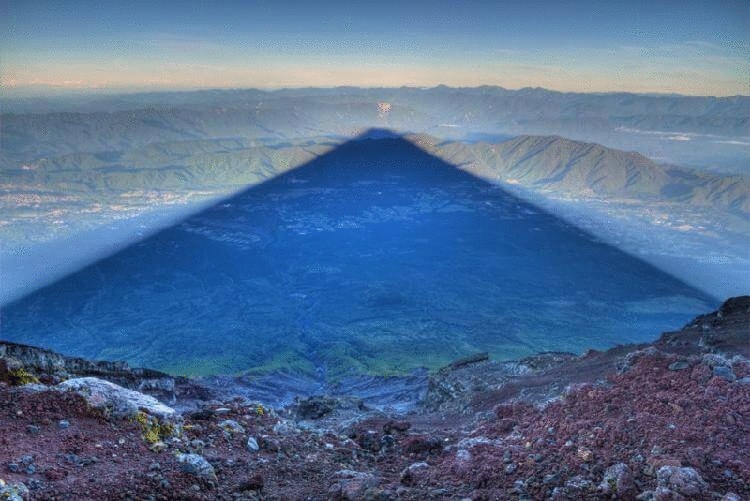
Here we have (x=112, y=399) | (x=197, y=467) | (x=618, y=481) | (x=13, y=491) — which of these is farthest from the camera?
(x=112, y=399)

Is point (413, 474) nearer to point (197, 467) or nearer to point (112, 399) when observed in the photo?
point (197, 467)

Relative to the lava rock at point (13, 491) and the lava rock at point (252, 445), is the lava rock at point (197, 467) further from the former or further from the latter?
the lava rock at point (13, 491)

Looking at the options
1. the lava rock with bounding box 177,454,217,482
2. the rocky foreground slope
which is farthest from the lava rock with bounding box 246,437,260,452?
the lava rock with bounding box 177,454,217,482

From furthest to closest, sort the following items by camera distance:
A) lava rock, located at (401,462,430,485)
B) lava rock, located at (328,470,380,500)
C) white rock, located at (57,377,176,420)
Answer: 1. white rock, located at (57,377,176,420)
2. lava rock, located at (401,462,430,485)
3. lava rock, located at (328,470,380,500)

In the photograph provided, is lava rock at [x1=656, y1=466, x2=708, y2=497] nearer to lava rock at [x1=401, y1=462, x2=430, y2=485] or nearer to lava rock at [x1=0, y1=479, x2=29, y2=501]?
lava rock at [x1=401, y1=462, x2=430, y2=485]

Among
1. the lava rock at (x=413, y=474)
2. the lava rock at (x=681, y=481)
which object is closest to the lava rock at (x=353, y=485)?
the lava rock at (x=413, y=474)

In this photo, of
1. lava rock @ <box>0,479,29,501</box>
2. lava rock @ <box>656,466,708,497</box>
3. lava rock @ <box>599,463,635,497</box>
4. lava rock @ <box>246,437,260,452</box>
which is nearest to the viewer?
lava rock @ <box>0,479,29,501</box>

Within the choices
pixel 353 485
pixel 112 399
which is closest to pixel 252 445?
pixel 112 399

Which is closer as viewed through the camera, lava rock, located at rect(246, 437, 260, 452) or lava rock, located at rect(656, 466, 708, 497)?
lava rock, located at rect(656, 466, 708, 497)

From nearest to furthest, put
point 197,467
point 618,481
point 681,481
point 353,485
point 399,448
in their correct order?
point 681,481 < point 618,481 < point 197,467 < point 353,485 < point 399,448
